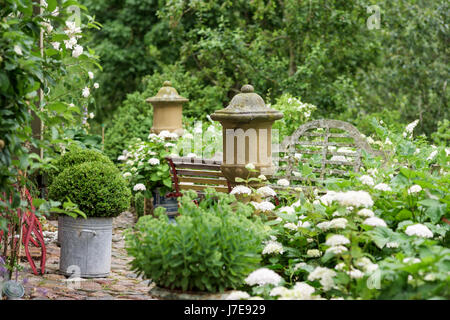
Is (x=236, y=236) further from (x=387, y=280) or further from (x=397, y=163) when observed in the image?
(x=397, y=163)

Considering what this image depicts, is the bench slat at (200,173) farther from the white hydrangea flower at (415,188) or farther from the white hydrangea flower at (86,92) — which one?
the white hydrangea flower at (415,188)

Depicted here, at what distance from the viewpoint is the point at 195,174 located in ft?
21.4

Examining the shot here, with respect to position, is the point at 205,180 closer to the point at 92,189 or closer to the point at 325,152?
the point at 325,152

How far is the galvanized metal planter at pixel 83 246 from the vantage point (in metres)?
4.88

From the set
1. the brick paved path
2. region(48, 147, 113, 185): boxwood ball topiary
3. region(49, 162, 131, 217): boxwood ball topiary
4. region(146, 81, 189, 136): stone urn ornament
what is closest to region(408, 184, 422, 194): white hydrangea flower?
the brick paved path

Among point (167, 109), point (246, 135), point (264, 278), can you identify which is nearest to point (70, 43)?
point (246, 135)

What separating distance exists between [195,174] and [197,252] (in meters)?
3.55

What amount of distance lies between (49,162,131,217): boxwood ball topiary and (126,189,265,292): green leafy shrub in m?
1.62

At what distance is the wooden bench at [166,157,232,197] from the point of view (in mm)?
6363

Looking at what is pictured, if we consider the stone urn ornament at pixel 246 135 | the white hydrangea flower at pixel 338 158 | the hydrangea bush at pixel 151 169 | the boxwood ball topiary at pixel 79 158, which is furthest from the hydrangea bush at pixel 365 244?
the hydrangea bush at pixel 151 169

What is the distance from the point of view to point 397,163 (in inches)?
216

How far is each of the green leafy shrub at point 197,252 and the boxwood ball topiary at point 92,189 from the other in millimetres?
1622

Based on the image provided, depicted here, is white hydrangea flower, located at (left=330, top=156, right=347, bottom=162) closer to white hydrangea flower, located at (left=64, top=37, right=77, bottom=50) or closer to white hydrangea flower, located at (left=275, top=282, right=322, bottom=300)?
white hydrangea flower, located at (left=64, top=37, right=77, bottom=50)
